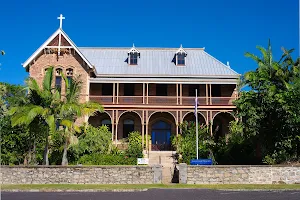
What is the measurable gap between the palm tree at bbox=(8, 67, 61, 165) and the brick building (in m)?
8.53

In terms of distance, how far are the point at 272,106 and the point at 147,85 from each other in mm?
12202

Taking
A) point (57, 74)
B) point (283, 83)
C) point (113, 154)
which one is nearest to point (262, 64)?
point (283, 83)

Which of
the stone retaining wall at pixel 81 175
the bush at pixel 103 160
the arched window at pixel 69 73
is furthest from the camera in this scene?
A: the arched window at pixel 69 73

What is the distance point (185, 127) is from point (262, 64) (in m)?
8.84

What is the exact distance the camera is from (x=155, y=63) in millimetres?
33219

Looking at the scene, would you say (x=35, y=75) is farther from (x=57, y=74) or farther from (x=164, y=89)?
(x=164, y=89)

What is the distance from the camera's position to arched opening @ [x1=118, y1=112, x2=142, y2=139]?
30.4m

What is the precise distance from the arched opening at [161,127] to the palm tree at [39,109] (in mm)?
12371

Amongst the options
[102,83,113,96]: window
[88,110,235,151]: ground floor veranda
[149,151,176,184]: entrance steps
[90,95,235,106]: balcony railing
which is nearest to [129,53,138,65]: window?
[102,83,113,96]: window

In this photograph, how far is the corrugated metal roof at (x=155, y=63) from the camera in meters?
31.5

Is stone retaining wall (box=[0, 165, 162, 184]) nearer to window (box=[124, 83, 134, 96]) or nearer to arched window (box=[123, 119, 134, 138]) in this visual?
arched window (box=[123, 119, 134, 138])

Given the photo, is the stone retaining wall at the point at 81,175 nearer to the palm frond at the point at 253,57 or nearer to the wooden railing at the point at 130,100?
the palm frond at the point at 253,57

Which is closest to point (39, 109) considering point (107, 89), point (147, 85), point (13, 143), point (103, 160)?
point (13, 143)

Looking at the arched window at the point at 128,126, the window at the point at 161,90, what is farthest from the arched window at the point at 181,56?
the arched window at the point at 128,126
